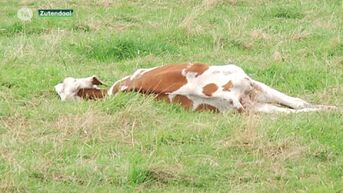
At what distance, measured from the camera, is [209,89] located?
22.7 feet

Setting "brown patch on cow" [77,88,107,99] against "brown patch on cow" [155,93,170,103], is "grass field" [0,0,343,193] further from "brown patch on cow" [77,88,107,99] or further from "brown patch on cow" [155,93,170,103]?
"brown patch on cow" [77,88,107,99]

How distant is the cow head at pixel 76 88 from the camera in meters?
7.26

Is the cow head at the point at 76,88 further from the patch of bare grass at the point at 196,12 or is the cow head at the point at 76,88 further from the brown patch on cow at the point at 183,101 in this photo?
the patch of bare grass at the point at 196,12

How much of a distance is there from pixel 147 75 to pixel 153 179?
2.00 metres

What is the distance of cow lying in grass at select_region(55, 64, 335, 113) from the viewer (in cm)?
685

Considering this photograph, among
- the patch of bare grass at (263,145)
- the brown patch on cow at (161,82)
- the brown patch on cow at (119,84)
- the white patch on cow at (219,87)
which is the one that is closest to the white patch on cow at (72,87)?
the brown patch on cow at (119,84)

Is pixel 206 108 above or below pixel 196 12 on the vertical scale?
above

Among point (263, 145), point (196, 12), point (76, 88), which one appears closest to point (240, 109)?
point (263, 145)

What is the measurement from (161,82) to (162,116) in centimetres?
48

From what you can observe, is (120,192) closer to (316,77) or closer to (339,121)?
(339,121)

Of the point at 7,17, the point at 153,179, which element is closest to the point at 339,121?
the point at 153,179

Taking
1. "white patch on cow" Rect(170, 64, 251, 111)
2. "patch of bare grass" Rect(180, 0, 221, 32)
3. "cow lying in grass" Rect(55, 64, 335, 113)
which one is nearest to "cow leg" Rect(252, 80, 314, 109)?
"cow lying in grass" Rect(55, 64, 335, 113)

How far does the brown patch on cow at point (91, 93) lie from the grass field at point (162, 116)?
0.23 metres

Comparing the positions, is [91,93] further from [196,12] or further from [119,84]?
[196,12]
